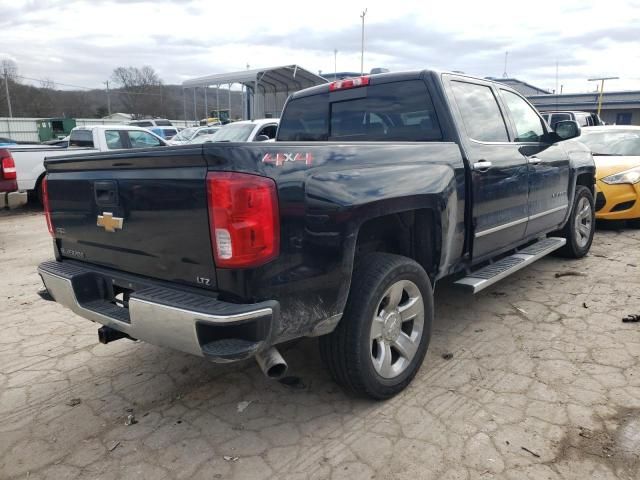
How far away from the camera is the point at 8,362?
3.51 m

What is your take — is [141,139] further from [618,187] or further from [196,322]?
[196,322]

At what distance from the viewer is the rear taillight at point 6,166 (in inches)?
326

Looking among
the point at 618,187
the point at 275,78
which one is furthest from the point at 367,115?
the point at 275,78

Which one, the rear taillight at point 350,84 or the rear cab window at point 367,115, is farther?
the rear taillight at point 350,84

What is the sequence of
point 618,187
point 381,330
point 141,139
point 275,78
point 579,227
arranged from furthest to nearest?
point 275,78 < point 141,139 < point 618,187 < point 579,227 < point 381,330

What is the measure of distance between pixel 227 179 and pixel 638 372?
2837mm

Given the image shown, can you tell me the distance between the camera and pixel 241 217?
2.13 metres

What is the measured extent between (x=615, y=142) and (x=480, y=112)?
5482 millimetres

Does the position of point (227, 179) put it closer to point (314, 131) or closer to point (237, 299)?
point (237, 299)

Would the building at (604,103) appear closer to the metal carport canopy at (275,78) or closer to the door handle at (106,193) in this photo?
the metal carport canopy at (275,78)

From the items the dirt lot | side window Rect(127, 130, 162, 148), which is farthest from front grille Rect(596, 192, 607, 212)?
side window Rect(127, 130, 162, 148)

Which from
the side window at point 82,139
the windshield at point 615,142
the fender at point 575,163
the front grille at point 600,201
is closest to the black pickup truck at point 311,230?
the fender at point 575,163

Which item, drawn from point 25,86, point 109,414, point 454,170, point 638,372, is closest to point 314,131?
point 454,170

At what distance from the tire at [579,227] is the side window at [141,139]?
8.49 m
